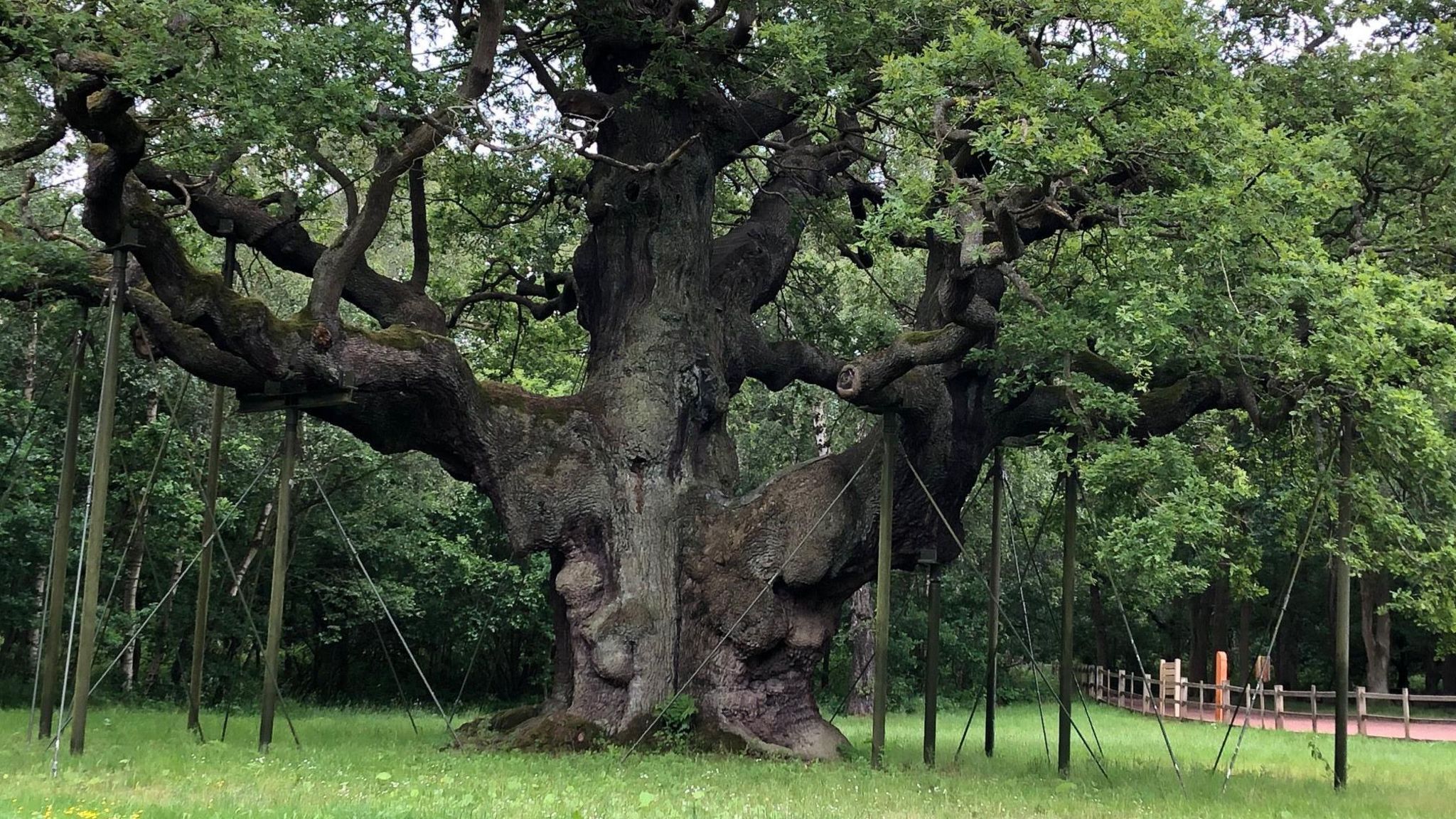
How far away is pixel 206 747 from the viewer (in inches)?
456

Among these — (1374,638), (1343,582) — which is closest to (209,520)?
(1343,582)

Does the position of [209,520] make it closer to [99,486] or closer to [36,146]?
[99,486]

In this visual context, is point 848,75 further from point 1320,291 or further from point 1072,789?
point 1072,789

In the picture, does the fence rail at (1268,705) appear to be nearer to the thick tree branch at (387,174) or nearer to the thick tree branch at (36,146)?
the thick tree branch at (387,174)

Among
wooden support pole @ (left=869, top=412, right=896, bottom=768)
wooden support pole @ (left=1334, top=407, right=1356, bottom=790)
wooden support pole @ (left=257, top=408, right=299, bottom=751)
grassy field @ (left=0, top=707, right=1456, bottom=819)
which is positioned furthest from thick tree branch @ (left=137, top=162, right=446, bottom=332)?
wooden support pole @ (left=1334, top=407, right=1356, bottom=790)

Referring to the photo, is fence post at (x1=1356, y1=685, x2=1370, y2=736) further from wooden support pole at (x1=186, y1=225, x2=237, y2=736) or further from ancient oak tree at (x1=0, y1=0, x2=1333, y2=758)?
wooden support pole at (x1=186, y1=225, x2=237, y2=736)

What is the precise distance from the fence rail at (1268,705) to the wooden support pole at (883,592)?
283 inches

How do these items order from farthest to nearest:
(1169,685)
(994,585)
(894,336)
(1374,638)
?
1. (1374,638)
2. (1169,685)
3. (894,336)
4. (994,585)

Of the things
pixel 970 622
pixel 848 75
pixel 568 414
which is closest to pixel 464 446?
pixel 568 414

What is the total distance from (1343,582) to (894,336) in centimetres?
686

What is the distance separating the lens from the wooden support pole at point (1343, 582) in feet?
36.6

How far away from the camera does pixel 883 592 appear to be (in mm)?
11430

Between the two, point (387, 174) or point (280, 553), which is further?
point (280, 553)

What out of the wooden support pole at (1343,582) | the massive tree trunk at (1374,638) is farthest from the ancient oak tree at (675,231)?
the massive tree trunk at (1374,638)
